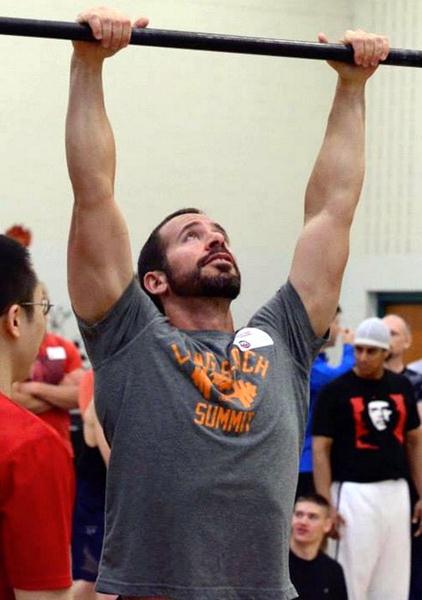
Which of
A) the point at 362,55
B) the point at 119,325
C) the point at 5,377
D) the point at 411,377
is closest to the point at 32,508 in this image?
the point at 5,377

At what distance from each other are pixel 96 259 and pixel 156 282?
0.94 ft

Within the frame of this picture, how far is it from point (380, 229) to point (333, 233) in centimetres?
720

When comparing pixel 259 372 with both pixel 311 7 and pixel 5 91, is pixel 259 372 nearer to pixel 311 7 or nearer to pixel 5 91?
pixel 5 91

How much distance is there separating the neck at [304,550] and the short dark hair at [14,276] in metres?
3.50

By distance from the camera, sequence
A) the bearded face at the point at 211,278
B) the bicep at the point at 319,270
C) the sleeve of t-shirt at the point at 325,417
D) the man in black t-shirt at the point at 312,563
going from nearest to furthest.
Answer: the bearded face at the point at 211,278 → the bicep at the point at 319,270 → the man in black t-shirt at the point at 312,563 → the sleeve of t-shirt at the point at 325,417

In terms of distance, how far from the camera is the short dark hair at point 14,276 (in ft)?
8.96

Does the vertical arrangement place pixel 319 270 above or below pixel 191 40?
below

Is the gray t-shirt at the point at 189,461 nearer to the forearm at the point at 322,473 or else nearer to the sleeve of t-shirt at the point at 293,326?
the sleeve of t-shirt at the point at 293,326

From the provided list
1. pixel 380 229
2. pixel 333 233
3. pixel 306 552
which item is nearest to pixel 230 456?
pixel 333 233

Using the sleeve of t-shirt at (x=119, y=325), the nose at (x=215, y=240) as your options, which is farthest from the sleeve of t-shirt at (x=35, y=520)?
the nose at (x=215, y=240)

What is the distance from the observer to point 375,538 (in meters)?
6.64

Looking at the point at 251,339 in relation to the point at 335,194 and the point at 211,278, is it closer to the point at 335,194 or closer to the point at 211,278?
the point at 211,278

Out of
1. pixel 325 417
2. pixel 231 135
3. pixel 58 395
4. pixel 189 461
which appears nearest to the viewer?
pixel 189 461

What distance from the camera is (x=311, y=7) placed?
33.8ft
